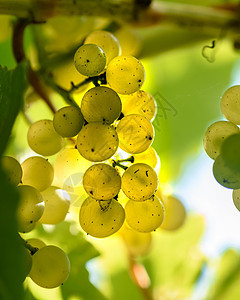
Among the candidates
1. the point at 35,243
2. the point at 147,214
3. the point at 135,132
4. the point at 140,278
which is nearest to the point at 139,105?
the point at 135,132

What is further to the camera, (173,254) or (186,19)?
(173,254)

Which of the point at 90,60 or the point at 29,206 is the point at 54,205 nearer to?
the point at 29,206

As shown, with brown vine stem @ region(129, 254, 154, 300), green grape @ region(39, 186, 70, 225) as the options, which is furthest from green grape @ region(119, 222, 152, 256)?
green grape @ region(39, 186, 70, 225)

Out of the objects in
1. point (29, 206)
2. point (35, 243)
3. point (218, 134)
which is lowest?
point (35, 243)

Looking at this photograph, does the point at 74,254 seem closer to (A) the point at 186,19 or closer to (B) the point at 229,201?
(B) the point at 229,201

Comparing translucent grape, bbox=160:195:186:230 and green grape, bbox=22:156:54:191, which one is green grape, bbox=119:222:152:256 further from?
green grape, bbox=22:156:54:191

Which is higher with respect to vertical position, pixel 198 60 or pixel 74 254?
pixel 198 60

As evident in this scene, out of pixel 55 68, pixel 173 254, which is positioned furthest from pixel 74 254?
pixel 173 254
